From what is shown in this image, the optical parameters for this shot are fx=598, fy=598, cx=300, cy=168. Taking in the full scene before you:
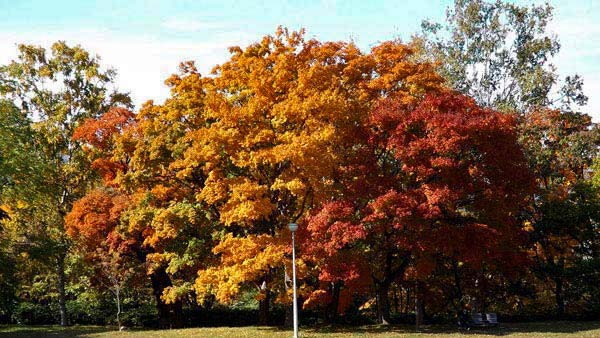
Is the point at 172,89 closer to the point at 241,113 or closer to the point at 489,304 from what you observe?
the point at 241,113

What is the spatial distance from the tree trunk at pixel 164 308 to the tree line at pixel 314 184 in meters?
0.12

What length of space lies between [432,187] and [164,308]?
17.9 metres

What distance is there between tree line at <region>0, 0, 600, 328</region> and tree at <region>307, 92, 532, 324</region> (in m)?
0.09

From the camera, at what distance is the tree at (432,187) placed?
893 inches

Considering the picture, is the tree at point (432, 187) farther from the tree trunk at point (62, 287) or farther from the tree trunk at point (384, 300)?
the tree trunk at point (62, 287)

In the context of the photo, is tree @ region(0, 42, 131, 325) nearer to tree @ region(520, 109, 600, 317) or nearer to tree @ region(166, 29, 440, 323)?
tree @ region(166, 29, 440, 323)

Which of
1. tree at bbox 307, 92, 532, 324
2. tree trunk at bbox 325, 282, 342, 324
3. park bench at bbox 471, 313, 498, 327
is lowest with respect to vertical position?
park bench at bbox 471, 313, 498, 327

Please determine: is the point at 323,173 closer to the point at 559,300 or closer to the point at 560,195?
the point at 560,195

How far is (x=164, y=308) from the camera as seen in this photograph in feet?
109

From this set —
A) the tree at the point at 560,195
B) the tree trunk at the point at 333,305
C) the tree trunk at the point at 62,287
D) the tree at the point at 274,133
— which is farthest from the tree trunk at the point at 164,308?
the tree at the point at 560,195

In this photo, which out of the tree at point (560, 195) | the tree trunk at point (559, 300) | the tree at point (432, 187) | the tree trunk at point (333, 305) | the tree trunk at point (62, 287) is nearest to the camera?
the tree at point (432, 187)

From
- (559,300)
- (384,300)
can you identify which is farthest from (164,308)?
(559,300)

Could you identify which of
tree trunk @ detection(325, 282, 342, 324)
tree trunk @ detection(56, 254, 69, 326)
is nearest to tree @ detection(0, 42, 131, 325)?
tree trunk @ detection(56, 254, 69, 326)

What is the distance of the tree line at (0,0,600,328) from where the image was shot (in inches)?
925
